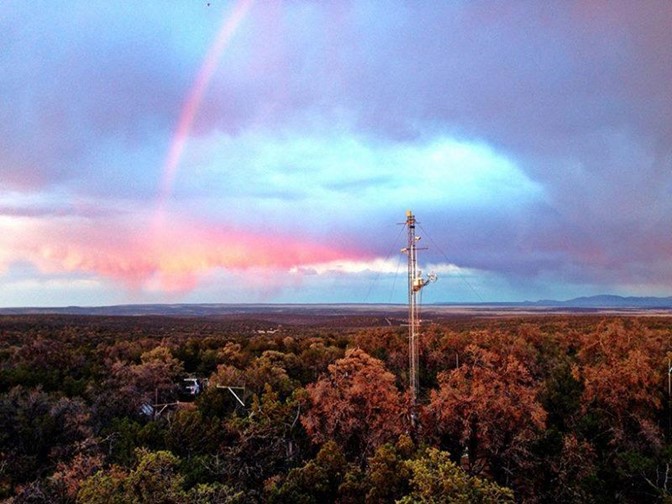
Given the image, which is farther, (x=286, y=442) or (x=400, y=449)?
(x=286, y=442)

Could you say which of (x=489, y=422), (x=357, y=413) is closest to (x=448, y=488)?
(x=489, y=422)

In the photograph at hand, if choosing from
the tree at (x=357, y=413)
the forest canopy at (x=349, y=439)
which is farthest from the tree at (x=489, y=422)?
the tree at (x=357, y=413)

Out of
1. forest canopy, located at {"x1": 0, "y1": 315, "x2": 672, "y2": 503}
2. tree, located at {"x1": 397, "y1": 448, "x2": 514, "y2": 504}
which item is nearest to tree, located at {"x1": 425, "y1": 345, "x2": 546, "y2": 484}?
forest canopy, located at {"x1": 0, "y1": 315, "x2": 672, "y2": 503}

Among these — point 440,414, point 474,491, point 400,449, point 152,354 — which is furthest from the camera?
point 152,354

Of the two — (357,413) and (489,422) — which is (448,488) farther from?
(357,413)

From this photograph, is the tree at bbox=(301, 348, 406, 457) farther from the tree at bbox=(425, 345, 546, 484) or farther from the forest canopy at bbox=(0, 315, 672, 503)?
the tree at bbox=(425, 345, 546, 484)

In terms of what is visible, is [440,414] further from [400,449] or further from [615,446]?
[615,446]

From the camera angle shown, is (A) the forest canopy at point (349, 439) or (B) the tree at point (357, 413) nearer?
(A) the forest canopy at point (349, 439)

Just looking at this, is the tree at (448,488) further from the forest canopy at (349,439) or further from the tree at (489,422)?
the tree at (489,422)

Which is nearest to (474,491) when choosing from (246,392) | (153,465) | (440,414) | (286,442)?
(440,414)
